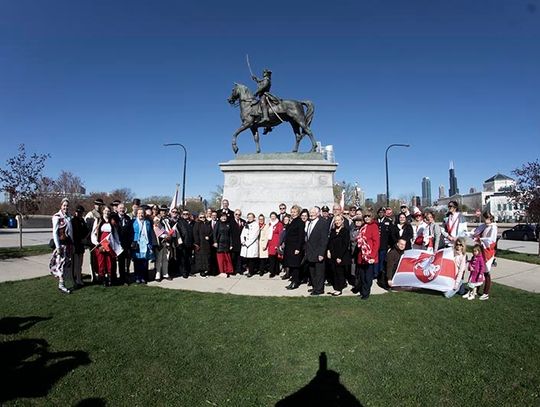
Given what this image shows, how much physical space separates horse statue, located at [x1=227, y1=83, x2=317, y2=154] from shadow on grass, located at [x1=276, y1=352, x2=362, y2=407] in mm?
11094

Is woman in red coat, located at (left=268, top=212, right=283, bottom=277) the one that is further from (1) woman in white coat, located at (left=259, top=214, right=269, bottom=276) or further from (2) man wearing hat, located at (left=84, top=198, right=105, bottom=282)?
(2) man wearing hat, located at (left=84, top=198, right=105, bottom=282)

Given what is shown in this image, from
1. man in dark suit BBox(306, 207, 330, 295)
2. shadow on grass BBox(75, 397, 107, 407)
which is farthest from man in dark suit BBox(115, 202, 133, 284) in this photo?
shadow on grass BBox(75, 397, 107, 407)

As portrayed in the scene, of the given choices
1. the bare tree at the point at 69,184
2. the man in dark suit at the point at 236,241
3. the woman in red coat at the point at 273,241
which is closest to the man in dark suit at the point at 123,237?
the man in dark suit at the point at 236,241

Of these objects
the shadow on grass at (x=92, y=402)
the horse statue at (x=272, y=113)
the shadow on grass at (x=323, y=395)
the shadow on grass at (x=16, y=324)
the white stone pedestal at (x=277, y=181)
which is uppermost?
the horse statue at (x=272, y=113)

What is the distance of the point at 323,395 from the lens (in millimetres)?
3848

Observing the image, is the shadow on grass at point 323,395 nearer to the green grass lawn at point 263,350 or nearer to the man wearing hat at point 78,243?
the green grass lawn at point 263,350

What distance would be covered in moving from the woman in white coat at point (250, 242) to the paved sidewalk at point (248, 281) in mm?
501

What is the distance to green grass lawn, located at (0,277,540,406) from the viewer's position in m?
3.86

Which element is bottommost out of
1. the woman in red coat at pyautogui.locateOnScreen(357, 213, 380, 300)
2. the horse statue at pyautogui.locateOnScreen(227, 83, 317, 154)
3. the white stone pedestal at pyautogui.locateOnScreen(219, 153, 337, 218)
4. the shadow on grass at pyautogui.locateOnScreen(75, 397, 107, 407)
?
the shadow on grass at pyautogui.locateOnScreen(75, 397, 107, 407)

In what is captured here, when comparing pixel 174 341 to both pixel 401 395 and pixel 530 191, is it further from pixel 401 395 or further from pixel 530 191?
pixel 530 191

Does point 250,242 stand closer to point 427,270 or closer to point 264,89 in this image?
point 427,270

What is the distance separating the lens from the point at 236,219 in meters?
10.5

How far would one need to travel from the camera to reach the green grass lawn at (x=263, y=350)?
3.86 meters

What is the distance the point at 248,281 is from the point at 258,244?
1260mm
